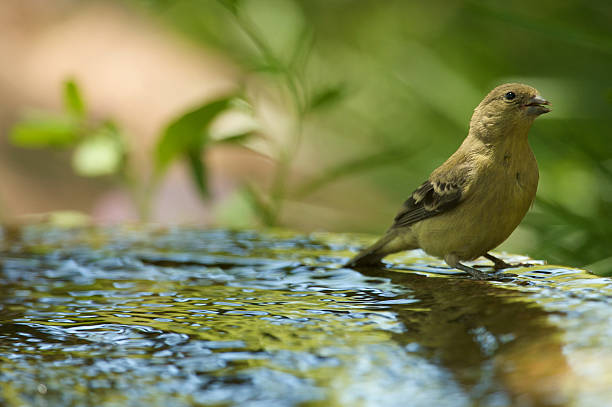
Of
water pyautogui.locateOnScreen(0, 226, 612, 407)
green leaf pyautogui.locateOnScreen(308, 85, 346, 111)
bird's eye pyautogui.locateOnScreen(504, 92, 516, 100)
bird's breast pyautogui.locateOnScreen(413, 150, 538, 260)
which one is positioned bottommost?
water pyautogui.locateOnScreen(0, 226, 612, 407)

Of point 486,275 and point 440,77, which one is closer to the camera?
point 486,275

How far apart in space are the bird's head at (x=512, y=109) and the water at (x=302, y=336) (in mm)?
409

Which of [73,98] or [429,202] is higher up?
[73,98]

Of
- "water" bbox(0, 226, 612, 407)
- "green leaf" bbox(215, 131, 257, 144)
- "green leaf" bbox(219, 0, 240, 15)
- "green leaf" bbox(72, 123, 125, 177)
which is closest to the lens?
"water" bbox(0, 226, 612, 407)

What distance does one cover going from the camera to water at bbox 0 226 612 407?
1320mm

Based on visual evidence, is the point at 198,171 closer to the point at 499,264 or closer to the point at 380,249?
the point at 380,249

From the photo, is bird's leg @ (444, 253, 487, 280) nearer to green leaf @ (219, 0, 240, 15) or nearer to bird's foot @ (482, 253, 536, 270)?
bird's foot @ (482, 253, 536, 270)

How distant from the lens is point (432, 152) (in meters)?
4.50

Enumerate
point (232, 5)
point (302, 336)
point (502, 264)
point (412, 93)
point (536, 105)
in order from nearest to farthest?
point (302, 336) → point (536, 105) → point (502, 264) → point (232, 5) → point (412, 93)

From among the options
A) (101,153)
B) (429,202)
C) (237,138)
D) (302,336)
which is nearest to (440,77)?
(237,138)

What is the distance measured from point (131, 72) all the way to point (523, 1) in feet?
13.3

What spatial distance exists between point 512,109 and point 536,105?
0.22 ft

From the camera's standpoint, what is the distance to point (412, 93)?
4234 millimetres

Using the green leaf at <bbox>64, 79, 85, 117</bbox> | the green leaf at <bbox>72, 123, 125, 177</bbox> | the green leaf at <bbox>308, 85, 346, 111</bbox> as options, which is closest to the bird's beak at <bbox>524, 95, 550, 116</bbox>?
the green leaf at <bbox>308, 85, 346, 111</bbox>
